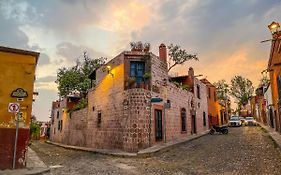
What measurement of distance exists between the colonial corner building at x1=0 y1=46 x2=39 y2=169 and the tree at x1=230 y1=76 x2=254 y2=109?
208ft

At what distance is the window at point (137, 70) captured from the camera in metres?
17.6

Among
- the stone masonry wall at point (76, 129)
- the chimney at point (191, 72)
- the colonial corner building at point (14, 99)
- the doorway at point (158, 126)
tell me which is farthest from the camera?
the chimney at point (191, 72)

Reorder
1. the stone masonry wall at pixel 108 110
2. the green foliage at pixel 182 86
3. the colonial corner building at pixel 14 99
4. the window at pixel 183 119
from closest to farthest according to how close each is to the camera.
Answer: the colonial corner building at pixel 14 99, the stone masonry wall at pixel 108 110, the window at pixel 183 119, the green foliage at pixel 182 86

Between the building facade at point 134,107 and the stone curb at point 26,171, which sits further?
the building facade at point 134,107

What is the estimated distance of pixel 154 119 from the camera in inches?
661

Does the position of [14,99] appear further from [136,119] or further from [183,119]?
[183,119]

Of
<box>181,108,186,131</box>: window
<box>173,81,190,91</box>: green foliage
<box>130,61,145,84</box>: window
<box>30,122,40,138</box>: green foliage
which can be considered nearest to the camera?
<box>130,61,145,84</box>: window

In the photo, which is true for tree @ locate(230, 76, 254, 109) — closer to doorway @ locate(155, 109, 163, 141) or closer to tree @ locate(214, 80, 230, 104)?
tree @ locate(214, 80, 230, 104)

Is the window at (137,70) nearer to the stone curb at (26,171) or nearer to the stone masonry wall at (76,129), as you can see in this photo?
the stone masonry wall at (76,129)

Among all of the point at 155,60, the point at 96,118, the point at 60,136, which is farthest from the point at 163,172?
the point at 60,136

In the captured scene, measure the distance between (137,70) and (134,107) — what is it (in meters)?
3.22

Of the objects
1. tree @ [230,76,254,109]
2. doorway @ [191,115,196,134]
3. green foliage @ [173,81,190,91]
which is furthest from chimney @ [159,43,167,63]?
tree @ [230,76,254,109]

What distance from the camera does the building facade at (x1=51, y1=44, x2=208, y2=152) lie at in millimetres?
15812

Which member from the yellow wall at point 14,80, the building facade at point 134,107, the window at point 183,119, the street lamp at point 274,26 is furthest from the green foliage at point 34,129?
the street lamp at point 274,26
